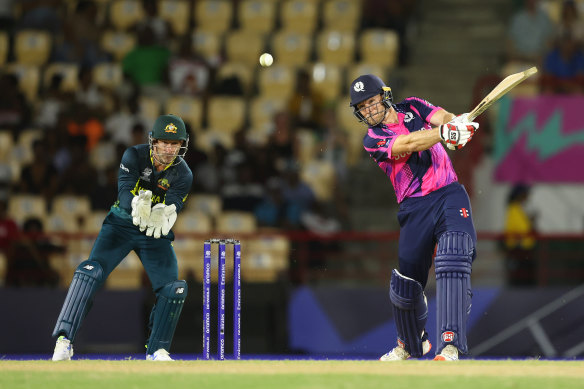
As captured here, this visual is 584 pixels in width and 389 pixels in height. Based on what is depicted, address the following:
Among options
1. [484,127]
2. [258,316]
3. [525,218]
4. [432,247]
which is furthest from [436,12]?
[432,247]

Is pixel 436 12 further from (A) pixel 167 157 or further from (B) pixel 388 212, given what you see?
(A) pixel 167 157

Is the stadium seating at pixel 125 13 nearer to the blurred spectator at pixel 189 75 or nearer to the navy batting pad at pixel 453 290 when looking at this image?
the blurred spectator at pixel 189 75

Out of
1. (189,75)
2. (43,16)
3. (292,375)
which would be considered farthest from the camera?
(43,16)

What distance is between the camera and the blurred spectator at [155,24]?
16172mm

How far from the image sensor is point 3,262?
13469 millimetres

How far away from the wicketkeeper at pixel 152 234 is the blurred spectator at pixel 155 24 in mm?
7694

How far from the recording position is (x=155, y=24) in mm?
16359

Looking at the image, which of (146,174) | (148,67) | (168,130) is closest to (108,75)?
(148,67)

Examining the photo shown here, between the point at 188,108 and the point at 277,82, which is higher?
the point at 277,82

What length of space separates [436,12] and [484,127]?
3635 mm

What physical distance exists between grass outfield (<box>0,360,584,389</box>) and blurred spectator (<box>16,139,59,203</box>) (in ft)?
21.1

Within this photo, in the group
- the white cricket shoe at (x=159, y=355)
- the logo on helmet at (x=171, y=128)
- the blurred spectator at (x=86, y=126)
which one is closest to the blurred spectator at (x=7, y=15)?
the blurred spectator at (x=86, y=126)

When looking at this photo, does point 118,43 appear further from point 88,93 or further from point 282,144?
point 282,144

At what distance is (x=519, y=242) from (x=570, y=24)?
3.80 m
